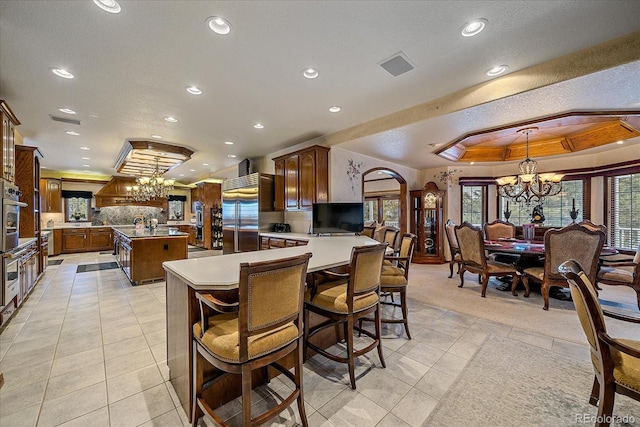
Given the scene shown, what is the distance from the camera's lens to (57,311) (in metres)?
3.48

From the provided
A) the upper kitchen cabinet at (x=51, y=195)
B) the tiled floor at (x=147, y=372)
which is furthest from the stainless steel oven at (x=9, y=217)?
the upper kitchen cabinet at (x=51, y=195)

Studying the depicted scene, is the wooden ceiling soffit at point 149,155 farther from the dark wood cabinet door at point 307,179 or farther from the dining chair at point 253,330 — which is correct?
the dining chair at point 253,330

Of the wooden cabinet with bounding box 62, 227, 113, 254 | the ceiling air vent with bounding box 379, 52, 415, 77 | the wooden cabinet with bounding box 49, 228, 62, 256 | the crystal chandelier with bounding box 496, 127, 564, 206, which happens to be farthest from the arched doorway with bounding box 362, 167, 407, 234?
the wooden cabinet with bounding box 49, 228, 62, 256

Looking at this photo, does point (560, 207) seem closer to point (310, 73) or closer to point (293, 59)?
point (310, 73)

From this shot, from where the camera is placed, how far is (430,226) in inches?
271

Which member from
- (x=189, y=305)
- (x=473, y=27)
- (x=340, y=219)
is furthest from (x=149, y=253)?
(x=473, y=27)

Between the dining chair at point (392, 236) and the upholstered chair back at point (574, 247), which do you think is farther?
the dining chair at point (392, 236)

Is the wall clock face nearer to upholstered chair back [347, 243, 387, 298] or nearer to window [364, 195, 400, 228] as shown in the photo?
window [364, 195, 400, 228]

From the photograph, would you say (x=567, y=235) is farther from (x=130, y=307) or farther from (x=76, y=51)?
Answer: (x=130, y=307)

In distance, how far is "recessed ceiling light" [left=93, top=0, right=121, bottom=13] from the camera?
174cm

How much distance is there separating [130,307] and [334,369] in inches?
124

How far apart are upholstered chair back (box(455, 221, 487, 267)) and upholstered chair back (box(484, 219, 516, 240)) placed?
1727 mm

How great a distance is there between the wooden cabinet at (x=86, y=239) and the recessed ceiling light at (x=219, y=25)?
9744 mm

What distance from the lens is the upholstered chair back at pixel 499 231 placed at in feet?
18.4
